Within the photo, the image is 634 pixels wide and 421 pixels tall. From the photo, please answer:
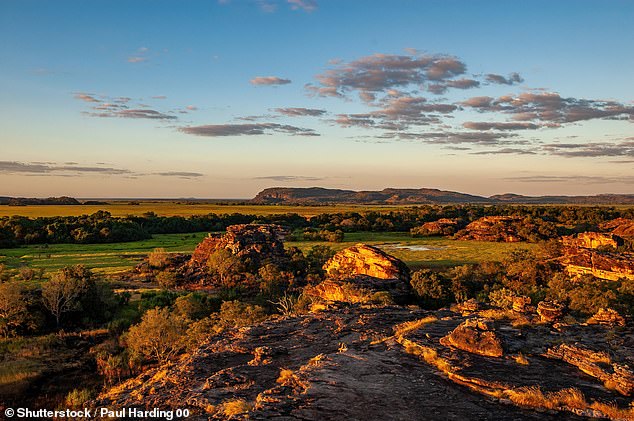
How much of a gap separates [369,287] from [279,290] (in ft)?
39.4

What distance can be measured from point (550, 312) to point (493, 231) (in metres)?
71.0

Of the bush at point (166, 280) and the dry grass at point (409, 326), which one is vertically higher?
the dry grass at point (409, 326)

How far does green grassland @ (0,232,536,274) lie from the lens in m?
56.8

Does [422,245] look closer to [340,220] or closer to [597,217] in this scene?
[340,220]

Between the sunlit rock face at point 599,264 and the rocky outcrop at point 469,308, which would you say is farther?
the sunlit rock face at point 599,264

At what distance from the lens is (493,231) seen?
87875mm

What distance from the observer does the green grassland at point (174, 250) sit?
56.8 metres

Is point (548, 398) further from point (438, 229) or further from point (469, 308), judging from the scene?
point (438, 229)

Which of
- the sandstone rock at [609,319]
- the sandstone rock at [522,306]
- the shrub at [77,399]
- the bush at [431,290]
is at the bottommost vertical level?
the shrub at [77,399]

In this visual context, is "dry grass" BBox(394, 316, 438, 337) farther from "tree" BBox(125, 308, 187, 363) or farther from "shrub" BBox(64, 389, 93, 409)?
"tree" BBox(125, 308, 187, 363)

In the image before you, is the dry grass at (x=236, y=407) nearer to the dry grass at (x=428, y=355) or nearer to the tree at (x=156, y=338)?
the dry grass at (x=428, y=355)

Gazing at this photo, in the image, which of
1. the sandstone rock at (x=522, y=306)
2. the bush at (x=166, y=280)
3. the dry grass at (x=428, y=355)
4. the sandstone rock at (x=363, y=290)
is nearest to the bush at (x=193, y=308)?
the sandstone rock at (x=363, y=290)

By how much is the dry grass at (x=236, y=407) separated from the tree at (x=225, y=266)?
A: 121 ft

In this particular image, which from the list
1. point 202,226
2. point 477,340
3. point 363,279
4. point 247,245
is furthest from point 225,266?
point 202,226
